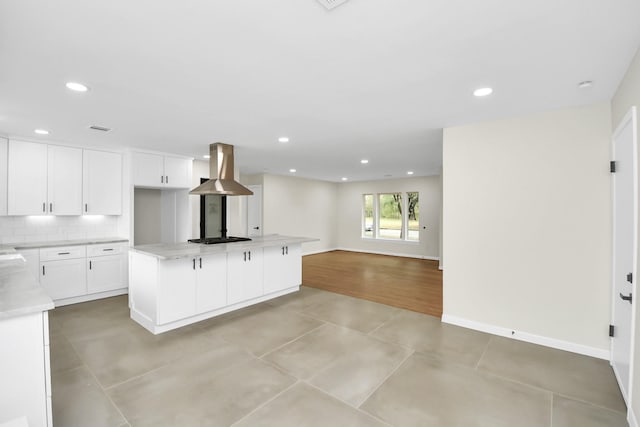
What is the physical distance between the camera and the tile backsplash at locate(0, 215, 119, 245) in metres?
4.24

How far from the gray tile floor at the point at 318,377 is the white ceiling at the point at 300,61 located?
2.36 m

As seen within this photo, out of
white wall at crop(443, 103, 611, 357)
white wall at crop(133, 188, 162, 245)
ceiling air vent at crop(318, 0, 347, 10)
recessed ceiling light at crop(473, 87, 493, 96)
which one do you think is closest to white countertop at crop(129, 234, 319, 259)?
white wall at crop(133, 188, 162, 245)

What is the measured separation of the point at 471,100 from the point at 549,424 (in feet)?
8.29

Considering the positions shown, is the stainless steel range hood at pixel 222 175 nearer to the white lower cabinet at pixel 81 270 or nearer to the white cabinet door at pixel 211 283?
the white cabinet door at pixel 211 283

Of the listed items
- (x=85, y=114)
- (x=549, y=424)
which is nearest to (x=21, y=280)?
(x=85, y=114)

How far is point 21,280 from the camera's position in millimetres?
1991

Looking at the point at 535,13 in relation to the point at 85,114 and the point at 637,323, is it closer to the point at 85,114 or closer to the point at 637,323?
the point at 637,323

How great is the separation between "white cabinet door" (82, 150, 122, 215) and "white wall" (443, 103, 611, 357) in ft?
16.4

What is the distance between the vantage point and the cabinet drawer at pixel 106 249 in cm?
444

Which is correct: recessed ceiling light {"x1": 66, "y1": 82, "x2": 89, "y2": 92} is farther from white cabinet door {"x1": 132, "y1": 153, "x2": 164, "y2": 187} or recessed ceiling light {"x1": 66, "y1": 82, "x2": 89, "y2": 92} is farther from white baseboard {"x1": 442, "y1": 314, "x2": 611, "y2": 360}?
white baseboard {"x1": 442, "y1": 314, "x2": 611, "y2": 360}

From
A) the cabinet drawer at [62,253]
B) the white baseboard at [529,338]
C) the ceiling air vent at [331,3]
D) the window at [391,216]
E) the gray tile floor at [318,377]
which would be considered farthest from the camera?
the window at [391,216]

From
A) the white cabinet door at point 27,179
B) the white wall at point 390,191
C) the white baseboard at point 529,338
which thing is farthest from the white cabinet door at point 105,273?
the white wall at point 390,191

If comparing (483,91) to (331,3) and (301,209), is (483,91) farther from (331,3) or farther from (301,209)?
(301,209)

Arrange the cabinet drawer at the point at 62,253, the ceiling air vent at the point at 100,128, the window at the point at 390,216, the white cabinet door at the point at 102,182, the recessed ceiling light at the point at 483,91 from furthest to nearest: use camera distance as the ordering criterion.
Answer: the window at the point at 390,216
the white cabinet door at the point at 102,182
the cabinet drawer at the point at 62,253
the ceiling air vent at the point at 100,128
the recessed ceiling light at the point at 483,91
